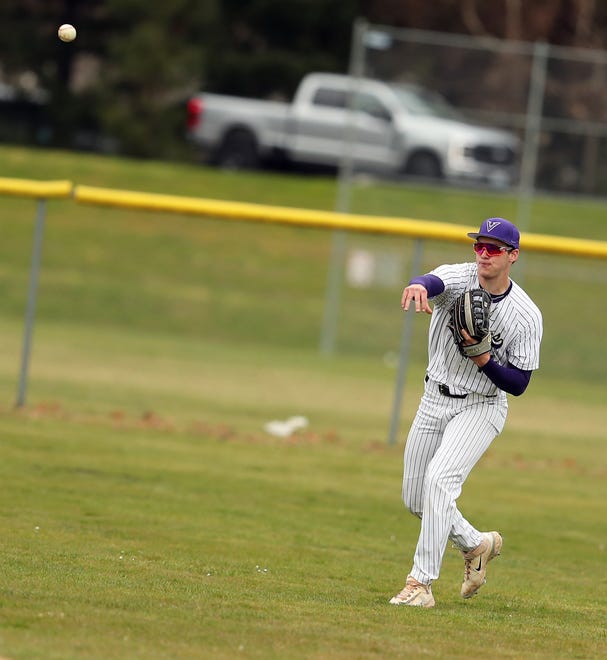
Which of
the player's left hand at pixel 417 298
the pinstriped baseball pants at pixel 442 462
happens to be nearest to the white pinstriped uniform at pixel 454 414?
the pinstriped baseball pants at pixel 442 462

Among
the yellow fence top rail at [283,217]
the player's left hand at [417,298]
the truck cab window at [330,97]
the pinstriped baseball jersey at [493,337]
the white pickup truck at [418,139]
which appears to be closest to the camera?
the player's left hand at [417,298]

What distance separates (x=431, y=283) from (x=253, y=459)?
453 cm

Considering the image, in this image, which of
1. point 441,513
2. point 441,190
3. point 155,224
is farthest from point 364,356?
point 441,513

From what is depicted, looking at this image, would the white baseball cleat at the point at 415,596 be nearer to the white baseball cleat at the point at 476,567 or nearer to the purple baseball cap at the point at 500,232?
the white baseball cleat at the point at 476,567

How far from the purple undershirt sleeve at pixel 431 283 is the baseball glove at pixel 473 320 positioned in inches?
4.4

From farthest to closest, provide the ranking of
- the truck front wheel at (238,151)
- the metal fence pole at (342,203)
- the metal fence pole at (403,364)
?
the truck front wheel at (238,151), the metal fence pole at (342,203), the metal fence pole at (403,364)

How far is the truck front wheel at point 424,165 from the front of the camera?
19.3 metres

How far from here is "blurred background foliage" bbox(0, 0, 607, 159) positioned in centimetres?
2841

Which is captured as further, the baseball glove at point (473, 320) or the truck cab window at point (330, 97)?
the truck cab window at point (330, 97)

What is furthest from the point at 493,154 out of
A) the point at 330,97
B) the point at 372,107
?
the point at 330,97

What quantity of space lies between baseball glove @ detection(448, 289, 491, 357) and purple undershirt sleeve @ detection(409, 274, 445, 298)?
0.11 metres

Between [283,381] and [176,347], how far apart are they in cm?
317

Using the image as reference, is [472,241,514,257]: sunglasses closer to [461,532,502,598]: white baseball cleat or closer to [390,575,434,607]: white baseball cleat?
[461,532,502,598]: white baseball cleat

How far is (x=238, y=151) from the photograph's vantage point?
92.2 ft
